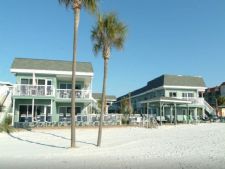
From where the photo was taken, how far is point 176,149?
1461 centimetres

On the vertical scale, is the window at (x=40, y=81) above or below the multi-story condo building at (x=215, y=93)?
below

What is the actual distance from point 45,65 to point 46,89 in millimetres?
3697

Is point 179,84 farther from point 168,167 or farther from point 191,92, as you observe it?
point 168,167

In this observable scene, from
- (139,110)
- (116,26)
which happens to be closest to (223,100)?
(139,110)

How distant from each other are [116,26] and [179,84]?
31075mm

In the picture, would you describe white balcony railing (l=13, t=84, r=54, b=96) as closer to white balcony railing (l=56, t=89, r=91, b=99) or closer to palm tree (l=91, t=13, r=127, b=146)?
white balcony railing (l=56, t=89, r=91, b=99)

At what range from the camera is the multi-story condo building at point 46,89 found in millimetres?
31203

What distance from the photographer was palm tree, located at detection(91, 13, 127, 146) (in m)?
17.9

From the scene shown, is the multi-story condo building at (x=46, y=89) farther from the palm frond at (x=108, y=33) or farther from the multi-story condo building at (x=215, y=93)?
the multi-story condo building at (x=215, y=93)

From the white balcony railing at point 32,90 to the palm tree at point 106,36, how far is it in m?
14.2

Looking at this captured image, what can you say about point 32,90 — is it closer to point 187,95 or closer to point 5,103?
point 5,103

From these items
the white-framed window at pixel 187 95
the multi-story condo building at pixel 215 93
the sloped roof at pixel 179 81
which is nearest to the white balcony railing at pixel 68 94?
the sloped roof at pixel 179 81

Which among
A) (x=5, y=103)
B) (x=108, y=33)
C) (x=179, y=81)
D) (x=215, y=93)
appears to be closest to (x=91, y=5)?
(x=108, y=33)

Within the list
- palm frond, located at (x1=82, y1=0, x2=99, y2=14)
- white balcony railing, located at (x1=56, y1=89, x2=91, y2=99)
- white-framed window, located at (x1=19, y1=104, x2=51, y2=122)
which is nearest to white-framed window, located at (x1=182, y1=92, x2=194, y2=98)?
white balcony railing, located at (x1=56, y1=89, x2=91, y2=99)
